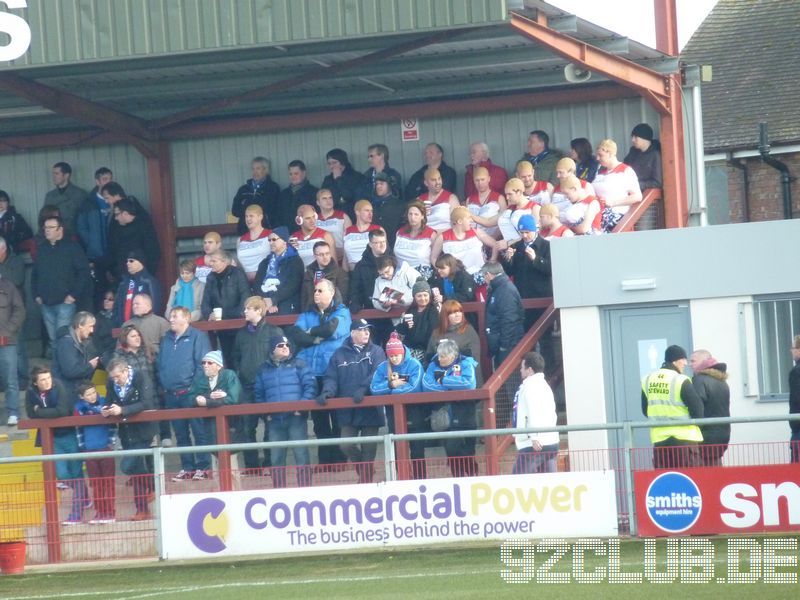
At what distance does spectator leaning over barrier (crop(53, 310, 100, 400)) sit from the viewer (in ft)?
52.2

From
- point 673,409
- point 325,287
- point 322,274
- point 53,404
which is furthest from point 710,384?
point 53,404

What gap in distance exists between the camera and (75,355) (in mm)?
15953

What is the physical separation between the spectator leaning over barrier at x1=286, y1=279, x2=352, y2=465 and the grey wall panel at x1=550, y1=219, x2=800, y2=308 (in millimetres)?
2231

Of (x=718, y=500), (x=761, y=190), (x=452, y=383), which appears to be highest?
(x=761, y=190)

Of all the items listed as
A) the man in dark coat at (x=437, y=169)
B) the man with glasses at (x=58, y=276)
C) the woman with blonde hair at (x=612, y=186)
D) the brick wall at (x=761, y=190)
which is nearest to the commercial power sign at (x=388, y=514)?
the woman with blonde hair at (x=612, y=186)

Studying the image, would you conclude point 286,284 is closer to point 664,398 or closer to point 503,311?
point 503,311

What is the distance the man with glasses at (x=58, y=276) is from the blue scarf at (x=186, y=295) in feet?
4.15

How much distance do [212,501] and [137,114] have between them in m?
7.90

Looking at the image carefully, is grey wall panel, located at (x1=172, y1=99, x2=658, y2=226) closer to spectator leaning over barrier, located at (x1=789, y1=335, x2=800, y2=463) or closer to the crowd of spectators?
the crowd of spectators

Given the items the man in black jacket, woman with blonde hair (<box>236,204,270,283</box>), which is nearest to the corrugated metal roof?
woman with blonde hair (<box>236,204,270,283</box>)

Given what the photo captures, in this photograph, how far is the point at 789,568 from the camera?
11.3 metres

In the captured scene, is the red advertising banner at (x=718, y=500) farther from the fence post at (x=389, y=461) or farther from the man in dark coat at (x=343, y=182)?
the man in dark coat at (x=343, y=182)

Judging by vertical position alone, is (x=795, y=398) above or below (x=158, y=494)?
above

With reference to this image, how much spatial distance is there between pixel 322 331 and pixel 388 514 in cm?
253
